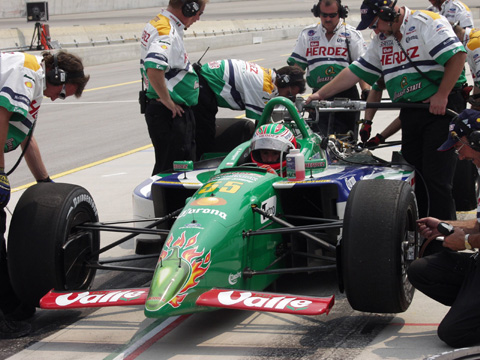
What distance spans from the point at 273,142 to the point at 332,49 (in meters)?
3.12

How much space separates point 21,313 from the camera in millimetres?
5840

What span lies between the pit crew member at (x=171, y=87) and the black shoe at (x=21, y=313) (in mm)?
2482

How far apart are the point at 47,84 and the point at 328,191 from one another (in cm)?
214

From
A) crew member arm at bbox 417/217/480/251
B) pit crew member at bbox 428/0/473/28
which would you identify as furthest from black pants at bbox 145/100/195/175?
pit crew member at bbox 428/0/473/28

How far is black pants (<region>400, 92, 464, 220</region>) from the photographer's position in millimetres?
6891

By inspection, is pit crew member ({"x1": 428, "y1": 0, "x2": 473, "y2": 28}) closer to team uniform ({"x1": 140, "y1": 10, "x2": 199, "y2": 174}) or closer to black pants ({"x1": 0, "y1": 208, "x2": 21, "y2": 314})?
team uniform ({"x1": 140, "y1": 10, "x2": 199, "y2": 174})

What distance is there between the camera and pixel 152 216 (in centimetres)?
664

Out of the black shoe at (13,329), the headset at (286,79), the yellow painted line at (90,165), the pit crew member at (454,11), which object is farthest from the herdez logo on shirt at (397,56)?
the yellow painted line at (90,165)

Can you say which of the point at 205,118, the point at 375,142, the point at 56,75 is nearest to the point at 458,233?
the point at 375,142

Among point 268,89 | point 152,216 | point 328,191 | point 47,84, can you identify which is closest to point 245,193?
point 328,191

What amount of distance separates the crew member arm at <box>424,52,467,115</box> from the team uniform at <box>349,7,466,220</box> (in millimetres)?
61

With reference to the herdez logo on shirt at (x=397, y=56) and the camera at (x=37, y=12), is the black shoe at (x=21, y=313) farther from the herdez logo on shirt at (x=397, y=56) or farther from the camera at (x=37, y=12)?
the camera at (x=37, y=12)

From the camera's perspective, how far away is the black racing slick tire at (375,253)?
204 inches

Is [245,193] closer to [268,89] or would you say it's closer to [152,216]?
[152,216]
